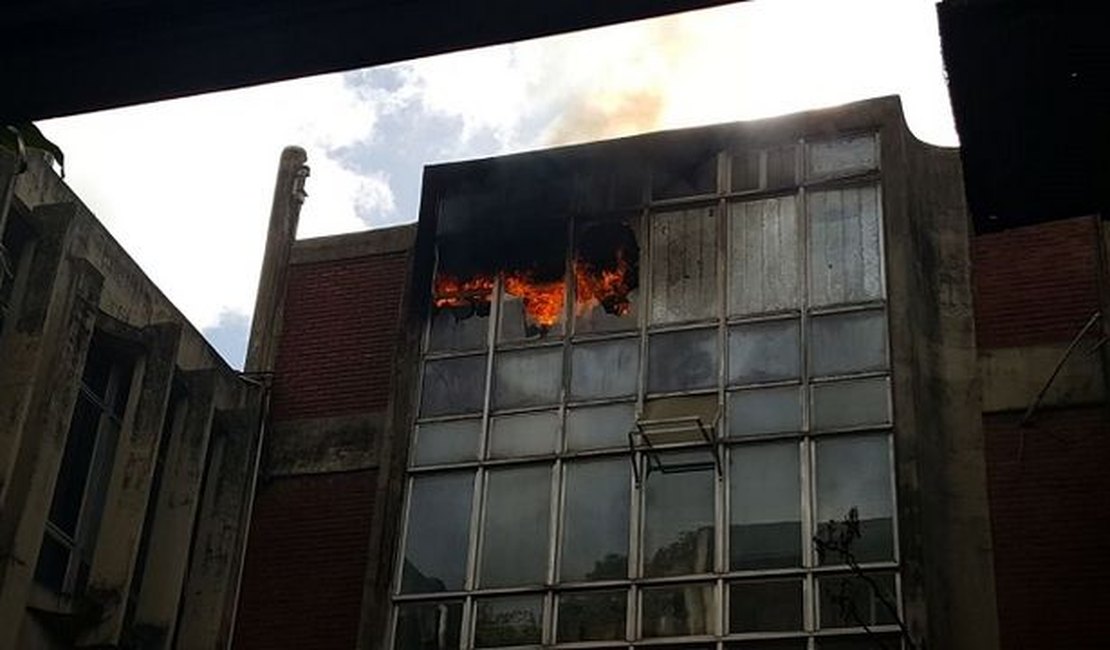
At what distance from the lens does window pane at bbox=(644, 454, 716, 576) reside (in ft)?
48.4

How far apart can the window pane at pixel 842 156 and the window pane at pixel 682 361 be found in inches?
90.4

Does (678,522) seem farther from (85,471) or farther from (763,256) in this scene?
(85,471)

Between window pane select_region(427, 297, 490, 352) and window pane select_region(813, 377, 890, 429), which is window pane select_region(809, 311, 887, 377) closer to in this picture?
window pane select_region(813, 377, 890, 429)

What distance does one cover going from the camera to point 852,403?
49.4 ft

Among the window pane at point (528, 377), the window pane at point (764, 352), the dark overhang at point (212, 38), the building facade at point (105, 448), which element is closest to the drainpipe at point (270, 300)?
the building facade at point (105, 448)

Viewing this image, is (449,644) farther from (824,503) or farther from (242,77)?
(242,77)

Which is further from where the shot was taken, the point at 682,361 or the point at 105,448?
the point at 105,448

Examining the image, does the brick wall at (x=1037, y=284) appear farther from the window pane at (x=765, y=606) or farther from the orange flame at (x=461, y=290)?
the orange flame at (x=461, y=290)

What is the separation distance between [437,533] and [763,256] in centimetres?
479

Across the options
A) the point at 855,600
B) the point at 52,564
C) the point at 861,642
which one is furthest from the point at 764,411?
the point at 52,564

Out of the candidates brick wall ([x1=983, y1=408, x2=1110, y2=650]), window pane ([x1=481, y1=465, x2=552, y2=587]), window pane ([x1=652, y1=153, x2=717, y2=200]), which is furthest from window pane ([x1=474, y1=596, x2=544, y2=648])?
window pane ([x1=652, y1=153, x2=717, y2=200])

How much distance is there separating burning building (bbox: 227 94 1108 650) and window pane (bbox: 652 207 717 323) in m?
0.03

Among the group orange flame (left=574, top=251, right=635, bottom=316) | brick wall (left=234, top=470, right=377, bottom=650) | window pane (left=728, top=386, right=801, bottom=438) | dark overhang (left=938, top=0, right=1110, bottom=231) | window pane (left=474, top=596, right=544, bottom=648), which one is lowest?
dark overhang (left=938, top=0, right=1110, bottom=231)

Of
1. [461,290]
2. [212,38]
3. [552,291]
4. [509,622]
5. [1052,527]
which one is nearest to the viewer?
[212,38]
